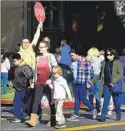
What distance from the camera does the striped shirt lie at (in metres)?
11.7

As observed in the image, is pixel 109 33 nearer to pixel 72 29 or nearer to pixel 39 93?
pixel 72 29

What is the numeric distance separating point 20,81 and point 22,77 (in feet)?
0.31

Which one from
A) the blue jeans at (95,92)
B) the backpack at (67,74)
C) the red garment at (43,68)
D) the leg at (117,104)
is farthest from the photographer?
the backpack at (67,74)

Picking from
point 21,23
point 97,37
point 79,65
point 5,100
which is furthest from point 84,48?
point 79,65

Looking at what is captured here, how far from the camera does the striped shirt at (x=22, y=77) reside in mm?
11711

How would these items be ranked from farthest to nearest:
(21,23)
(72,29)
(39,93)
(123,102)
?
(72,29) → (21,23) → (123,102) → (39,93)

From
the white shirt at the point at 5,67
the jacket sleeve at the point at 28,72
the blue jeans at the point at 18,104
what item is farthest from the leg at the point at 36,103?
the white shirt at the point at 5,67

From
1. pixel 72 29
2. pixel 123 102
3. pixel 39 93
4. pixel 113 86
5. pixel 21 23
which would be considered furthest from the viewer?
pixel 72 29

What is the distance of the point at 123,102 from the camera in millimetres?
14875

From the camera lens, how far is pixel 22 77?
11758mm

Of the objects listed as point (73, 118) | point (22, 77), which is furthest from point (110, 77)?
point (22, 77)

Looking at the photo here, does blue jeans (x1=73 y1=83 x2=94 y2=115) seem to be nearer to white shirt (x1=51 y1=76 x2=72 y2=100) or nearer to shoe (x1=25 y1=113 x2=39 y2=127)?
white shirt (x1=51 y1=76 x2=72 y2=100)

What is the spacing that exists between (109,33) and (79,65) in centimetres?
1824

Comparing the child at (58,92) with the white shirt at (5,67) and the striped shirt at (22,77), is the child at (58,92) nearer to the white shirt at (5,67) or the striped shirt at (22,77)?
the striped shirt at (22,77)
